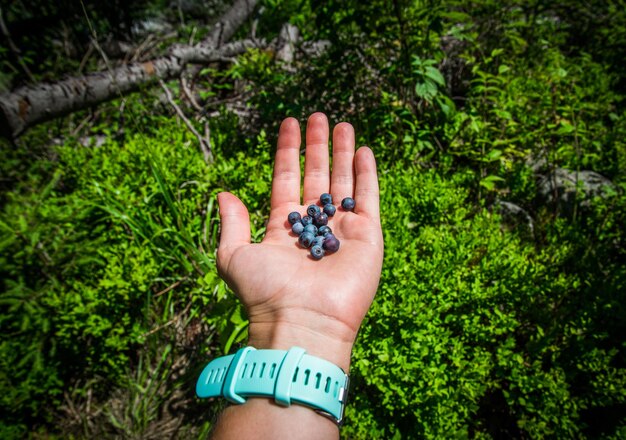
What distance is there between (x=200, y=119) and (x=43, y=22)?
8.67 ft

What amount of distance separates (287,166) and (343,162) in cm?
40

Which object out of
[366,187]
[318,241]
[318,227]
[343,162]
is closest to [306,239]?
[318,241]

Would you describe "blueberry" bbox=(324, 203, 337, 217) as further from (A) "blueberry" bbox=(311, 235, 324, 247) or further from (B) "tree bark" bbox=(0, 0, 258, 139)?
(B) "tree bark" bbox=(0, 0, 258, 139)

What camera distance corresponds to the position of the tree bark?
2832 mm

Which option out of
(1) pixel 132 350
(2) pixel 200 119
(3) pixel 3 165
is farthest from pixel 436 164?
(3) pixel 3 165

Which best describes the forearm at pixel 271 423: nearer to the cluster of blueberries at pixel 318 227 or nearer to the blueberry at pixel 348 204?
the cluster of blueberries at pixel 318 227

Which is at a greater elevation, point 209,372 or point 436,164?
point 436,164

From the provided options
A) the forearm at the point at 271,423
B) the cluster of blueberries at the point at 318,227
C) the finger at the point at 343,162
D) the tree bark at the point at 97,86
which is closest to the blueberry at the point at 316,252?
the cluster of blueberries at the point at 318,227

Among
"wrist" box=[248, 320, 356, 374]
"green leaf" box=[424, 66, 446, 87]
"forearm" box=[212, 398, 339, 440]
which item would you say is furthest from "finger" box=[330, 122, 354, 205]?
"forearm" box=[212, 398, 339, 440]

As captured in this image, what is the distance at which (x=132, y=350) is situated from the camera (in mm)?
2533

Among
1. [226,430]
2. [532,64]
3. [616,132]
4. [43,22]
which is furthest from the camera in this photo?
[43,22]

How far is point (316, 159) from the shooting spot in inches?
90.4

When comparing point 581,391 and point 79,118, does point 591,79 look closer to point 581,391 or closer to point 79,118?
point 581,391

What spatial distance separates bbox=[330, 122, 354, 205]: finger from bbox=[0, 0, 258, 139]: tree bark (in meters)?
1.41
